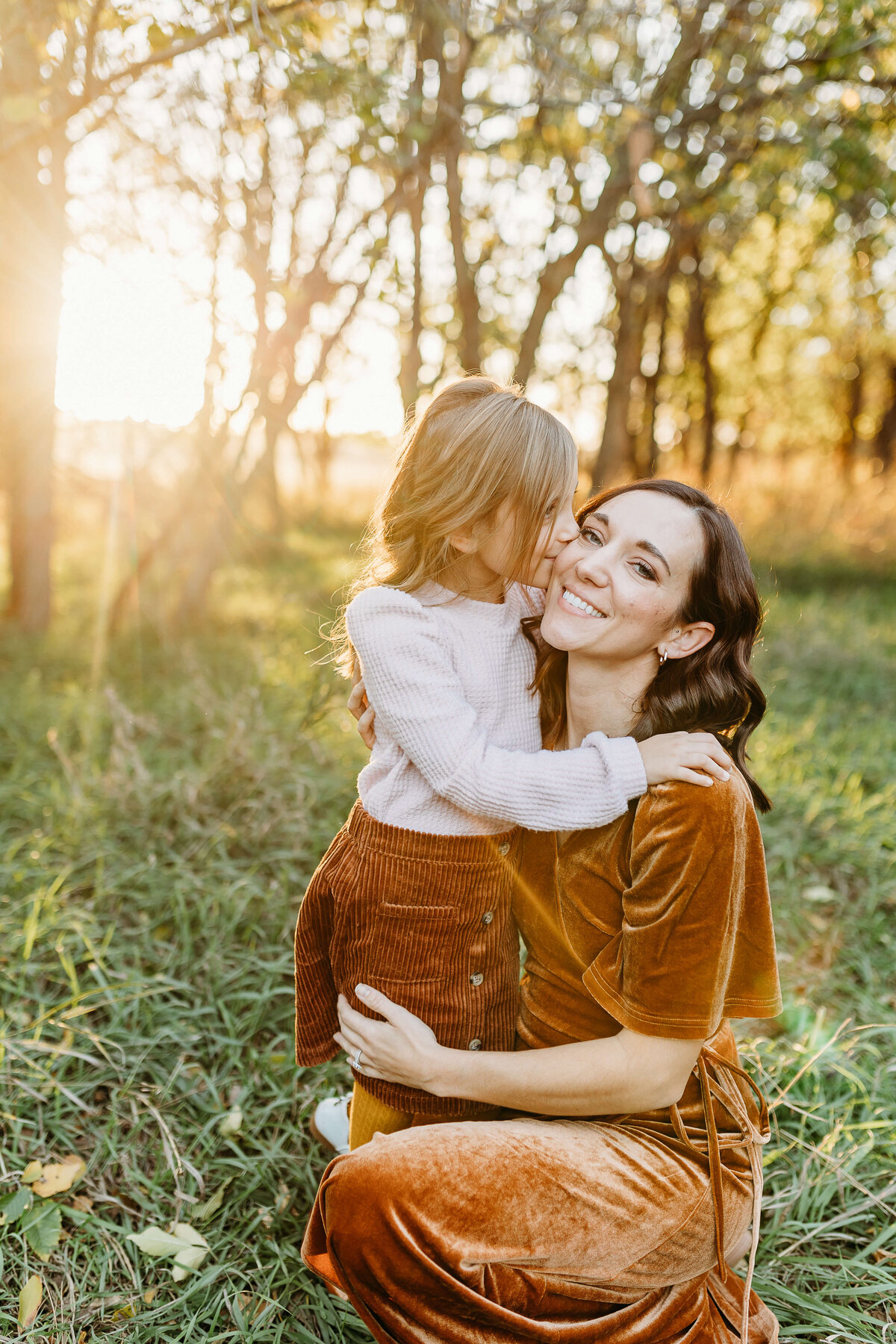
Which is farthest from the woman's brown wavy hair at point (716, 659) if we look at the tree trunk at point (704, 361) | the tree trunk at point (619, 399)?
the tree trunk at point (704, 361)

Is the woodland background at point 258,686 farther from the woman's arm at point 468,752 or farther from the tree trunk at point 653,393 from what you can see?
the tree trunk at point 653,393

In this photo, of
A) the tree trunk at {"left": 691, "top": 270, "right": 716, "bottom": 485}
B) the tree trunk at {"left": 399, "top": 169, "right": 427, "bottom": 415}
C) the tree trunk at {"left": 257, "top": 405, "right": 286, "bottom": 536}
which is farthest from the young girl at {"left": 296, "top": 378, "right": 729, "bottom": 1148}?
the tree trunk at {"left": 691, "top": 270, "right": 716, "bottom": 485}

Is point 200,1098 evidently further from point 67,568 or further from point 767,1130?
point 67,568

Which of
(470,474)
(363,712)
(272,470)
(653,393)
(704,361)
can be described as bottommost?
(363,712)

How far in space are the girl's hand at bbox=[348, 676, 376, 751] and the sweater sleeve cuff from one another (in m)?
0.52

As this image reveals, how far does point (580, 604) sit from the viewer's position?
166cm

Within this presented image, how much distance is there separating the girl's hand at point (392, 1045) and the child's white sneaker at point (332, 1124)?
50 centimetres

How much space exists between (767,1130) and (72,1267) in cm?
151

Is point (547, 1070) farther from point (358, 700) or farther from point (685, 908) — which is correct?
point (358, 700)

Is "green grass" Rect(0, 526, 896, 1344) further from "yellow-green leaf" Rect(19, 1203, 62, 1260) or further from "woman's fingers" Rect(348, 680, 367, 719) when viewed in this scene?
"woman's fingers" Rect(348, 680, 367, 719)

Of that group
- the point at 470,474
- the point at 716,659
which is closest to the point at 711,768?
the point at 716,659

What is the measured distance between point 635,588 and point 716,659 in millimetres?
228

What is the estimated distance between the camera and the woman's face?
5.33ft

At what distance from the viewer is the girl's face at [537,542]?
170 cm
